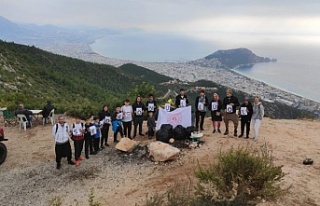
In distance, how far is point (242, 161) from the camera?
6.84 meters

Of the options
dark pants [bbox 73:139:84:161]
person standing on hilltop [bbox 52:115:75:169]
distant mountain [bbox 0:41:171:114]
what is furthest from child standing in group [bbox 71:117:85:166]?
distant mountain [bbox 0:41:171:114]

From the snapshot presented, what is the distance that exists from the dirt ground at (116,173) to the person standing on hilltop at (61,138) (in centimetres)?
42

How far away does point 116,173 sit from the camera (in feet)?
31.2

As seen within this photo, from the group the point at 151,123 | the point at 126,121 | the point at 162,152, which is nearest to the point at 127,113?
the point at 126,121

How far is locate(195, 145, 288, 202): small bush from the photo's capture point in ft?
21.9

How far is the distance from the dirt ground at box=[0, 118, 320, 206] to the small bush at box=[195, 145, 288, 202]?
2.46 feet

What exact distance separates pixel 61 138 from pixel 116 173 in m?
1.92

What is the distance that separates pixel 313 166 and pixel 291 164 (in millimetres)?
665

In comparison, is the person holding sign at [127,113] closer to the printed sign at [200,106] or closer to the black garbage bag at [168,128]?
the black garbage bag at [168,128]

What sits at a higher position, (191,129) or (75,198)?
(191,129)

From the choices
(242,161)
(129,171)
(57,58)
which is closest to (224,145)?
(129,171)

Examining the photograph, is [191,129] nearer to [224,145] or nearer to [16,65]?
[224,145]

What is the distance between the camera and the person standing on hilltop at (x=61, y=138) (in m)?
9.66

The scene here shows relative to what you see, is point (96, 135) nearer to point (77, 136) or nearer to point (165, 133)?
point (77, 136)
